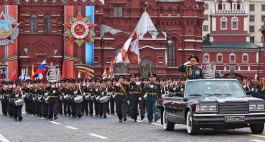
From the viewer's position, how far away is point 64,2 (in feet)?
258

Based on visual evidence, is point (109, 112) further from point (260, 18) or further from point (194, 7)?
point (260, 18)

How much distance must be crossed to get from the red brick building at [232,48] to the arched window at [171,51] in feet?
72.4

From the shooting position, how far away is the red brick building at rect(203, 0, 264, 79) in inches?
4158

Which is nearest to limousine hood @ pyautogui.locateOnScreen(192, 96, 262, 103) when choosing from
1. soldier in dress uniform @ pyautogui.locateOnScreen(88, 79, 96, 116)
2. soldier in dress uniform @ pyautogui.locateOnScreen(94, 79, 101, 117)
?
soldier in dress uniform @ pyautogui.locateOnScreen(94, 79, 101, 117)

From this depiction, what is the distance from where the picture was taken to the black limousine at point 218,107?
1798cm

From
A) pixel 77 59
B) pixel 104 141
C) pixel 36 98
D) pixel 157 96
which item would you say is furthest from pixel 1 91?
pixel 77 59

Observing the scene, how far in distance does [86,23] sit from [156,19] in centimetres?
1022

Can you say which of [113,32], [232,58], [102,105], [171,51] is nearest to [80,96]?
[102,105]

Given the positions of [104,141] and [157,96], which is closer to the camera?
[104,141]

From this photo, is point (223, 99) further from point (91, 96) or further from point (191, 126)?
point (91, 96)

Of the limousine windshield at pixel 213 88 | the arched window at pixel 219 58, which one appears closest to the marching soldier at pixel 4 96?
the limousine windshield at pixel 213 88

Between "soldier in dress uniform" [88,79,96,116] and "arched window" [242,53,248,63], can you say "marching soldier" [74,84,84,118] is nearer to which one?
"soldier in dress uniform" [88,79,96,116]

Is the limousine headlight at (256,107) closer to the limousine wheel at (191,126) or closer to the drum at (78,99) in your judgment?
the limousine wheel at (191,126)

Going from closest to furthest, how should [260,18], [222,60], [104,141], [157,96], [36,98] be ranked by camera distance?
[104,141] → [157,96] → [36,98] → [222,60] → [260,18]
